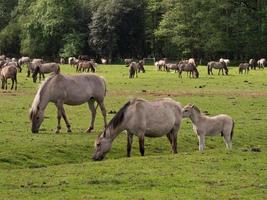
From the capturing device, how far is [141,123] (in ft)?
57.1

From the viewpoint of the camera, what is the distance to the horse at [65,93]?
21.5 m

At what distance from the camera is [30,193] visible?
12.3 m

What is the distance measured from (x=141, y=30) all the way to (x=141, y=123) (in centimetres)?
9711

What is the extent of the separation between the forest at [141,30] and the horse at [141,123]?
81746 millimetres

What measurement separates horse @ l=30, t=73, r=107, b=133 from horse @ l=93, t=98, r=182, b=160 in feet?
14.1

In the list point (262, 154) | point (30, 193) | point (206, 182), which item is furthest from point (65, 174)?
point (262, 154)

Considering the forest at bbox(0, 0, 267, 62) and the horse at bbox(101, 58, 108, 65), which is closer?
the forest at bbox(0, 0, 267, 62)

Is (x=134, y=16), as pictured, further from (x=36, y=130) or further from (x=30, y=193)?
(x=30, y=193)

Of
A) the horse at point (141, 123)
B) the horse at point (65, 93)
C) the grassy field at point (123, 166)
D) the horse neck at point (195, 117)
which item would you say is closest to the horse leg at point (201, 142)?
the grassy field at point (123, 166)

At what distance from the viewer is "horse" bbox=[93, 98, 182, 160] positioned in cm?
1714

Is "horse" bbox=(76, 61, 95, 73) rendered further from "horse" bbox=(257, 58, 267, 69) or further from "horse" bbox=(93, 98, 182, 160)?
"horse" bbox=(93, 98, 182, 160)

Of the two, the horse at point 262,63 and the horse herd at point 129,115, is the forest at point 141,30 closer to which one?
the horse at point 262,63

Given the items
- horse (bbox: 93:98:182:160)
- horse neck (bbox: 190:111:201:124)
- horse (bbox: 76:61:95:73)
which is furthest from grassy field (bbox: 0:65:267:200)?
horse (bbox: 76:61:95:73)

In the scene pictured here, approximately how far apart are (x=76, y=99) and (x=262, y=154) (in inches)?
317
